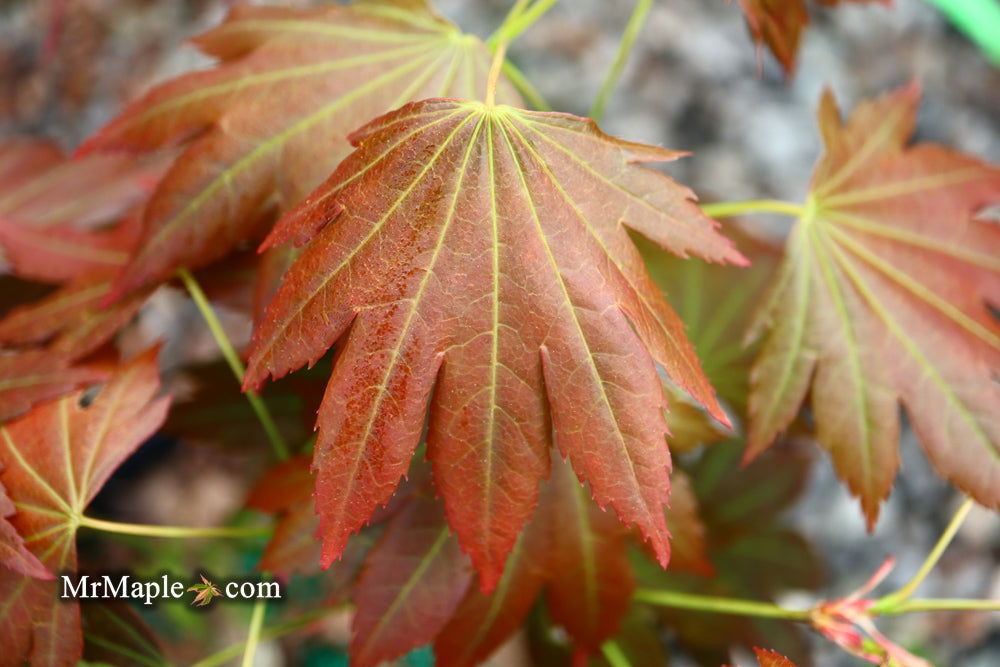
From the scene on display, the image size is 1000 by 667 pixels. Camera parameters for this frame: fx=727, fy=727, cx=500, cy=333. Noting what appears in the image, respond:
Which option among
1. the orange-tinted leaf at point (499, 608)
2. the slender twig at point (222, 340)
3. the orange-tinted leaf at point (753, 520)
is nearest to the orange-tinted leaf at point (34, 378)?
the slender twig at point (222, 340)

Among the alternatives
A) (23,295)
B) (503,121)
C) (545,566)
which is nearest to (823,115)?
(503,121)

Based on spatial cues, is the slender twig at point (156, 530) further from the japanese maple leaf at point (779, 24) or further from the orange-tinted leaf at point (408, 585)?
the japanese maple leaf at point (779, 24)

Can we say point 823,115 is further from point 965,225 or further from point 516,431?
point 516,431

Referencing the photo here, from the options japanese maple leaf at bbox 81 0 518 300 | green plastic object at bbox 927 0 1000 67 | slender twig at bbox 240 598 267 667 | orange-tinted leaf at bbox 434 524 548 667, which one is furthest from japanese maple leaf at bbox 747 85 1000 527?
slender twig at bbox 240 598 267 667

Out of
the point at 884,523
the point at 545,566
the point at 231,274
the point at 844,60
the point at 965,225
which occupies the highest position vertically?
the point at 844,60

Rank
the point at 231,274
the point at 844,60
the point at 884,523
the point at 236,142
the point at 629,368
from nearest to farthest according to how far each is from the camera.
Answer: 1. the point at 629,368
2. the point at 236,142
3. the point at 231,274
4. the point at 884,523
5. the point at 844,60

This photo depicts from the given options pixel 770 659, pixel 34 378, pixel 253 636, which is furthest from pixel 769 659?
pixel 34 378

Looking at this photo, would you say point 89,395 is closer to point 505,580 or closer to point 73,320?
point 73,320
